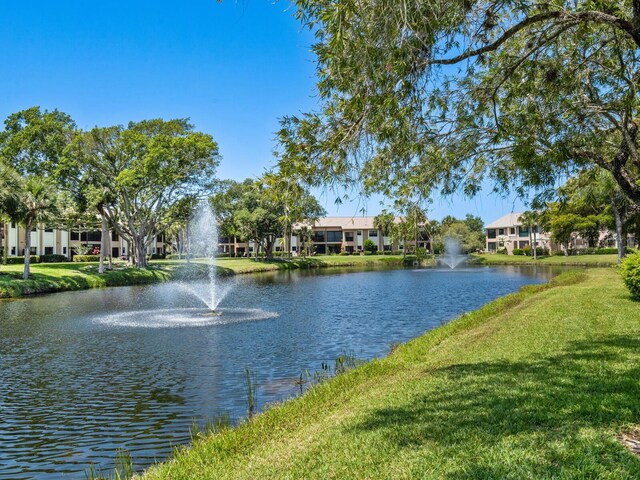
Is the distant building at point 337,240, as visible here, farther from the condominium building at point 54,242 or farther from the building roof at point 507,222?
the condominium building at point 54,242

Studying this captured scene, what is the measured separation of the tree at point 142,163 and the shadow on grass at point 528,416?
45666 millimetres

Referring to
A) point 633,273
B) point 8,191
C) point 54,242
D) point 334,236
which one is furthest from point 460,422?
point 334,236

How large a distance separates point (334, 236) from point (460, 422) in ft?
425

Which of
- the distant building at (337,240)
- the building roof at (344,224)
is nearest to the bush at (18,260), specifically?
the distant building at (337,240)

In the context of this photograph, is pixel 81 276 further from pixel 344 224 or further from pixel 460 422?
pixel 344 224

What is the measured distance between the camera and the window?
136 metres

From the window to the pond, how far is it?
102 metres

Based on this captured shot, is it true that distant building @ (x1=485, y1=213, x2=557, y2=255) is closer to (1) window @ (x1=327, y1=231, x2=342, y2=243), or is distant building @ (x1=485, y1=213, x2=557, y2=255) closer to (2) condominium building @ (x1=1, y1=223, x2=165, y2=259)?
(1) window @ (x1=327, y1=231, x2=342, y2=243)

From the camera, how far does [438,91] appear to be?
10.5m

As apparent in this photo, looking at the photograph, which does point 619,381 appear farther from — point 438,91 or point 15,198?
point 15,198

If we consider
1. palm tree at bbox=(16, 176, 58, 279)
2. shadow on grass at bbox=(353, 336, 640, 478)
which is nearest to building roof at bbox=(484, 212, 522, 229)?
palm tree at bbox=(16, 176, 58, 279)

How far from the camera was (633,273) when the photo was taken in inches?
726

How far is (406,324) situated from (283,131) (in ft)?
53.5

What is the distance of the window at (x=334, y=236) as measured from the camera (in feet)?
446
